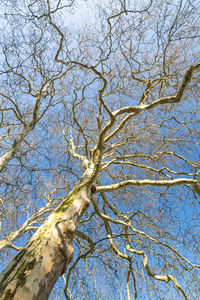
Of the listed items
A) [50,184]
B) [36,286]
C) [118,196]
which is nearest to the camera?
[36,286]

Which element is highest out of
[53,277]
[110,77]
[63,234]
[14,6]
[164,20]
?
[110,77]

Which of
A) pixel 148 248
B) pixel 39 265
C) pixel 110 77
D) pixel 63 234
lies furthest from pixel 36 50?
pixel 148 248

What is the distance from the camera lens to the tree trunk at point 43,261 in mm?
1257

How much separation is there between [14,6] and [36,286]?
394 cm

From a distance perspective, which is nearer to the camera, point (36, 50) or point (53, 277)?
point (53, 277)

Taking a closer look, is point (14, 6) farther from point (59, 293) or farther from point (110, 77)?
point (59, 293)

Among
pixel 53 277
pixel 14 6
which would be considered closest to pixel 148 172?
pixel 53 277

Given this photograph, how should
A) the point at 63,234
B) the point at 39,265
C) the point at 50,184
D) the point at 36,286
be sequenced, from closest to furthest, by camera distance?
the point at 36,286, the point at 39,265, the point at 63,234, the point at 50,184

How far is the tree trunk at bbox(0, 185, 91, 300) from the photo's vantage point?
126 centimetres

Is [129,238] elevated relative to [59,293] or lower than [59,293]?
elevated

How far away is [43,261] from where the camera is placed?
4.83 feet

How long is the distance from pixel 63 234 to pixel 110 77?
4.39 metres

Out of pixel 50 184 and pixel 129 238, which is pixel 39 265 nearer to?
pixel 129 238

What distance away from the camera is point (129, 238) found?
327cm
